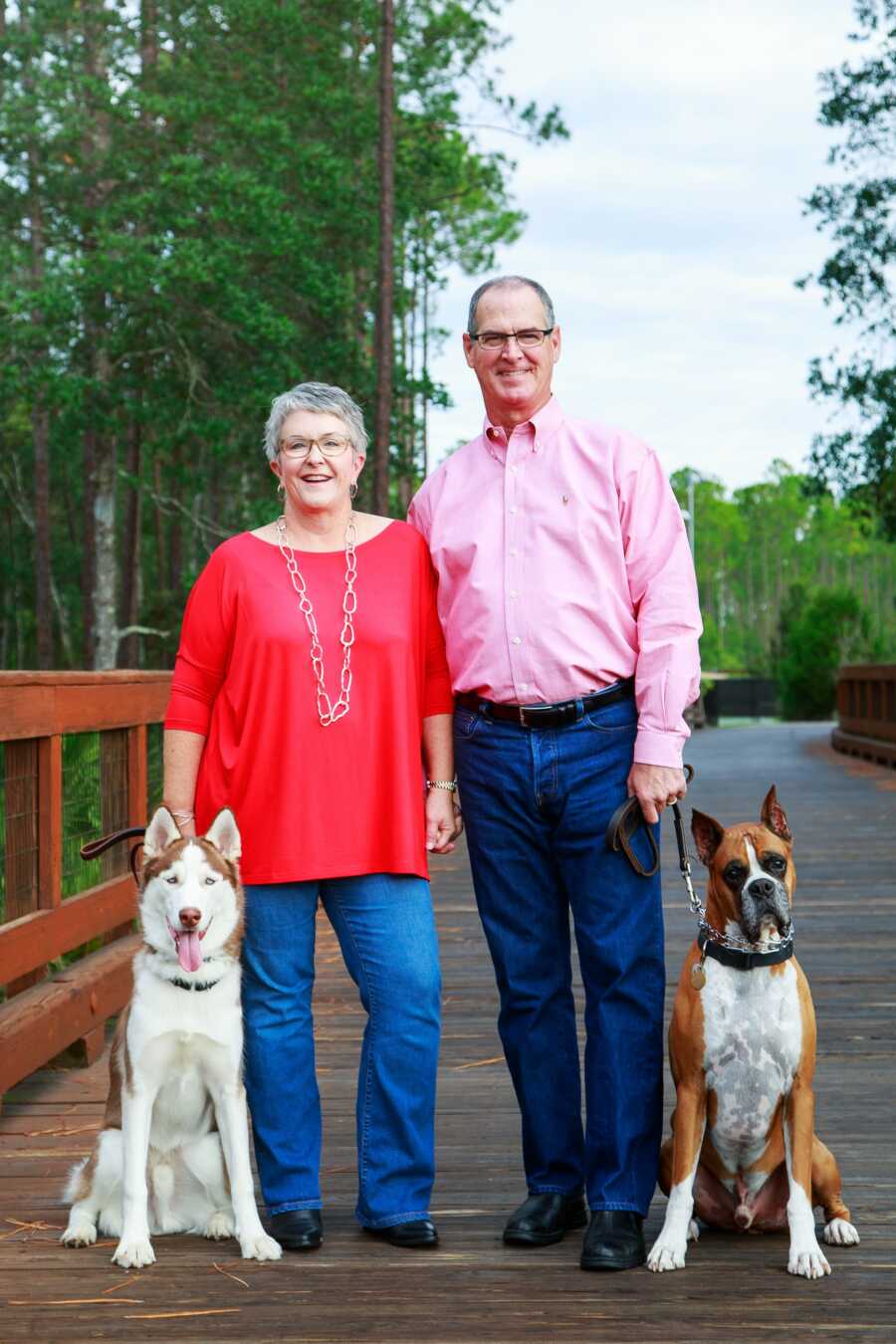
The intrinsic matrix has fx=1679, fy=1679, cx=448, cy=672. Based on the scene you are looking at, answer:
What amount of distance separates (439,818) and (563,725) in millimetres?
412

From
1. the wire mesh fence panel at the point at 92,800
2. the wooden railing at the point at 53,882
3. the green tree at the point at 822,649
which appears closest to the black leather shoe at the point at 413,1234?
the wooden railing at the point at 53,882

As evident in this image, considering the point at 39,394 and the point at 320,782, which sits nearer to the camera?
the point at 320,782

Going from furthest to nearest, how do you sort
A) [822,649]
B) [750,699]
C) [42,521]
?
[750,699], [822,649], [42,521]

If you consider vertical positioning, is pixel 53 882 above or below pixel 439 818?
below

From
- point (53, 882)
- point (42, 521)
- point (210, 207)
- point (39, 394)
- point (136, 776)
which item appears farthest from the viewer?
point (42, 521)

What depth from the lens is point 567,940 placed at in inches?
159

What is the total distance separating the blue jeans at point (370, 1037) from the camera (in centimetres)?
391

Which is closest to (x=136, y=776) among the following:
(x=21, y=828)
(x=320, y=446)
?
(x=21, y=828)

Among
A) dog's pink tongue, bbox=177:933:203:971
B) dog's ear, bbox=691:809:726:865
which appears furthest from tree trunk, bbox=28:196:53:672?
dog's ear, bbox=691:809:726:865

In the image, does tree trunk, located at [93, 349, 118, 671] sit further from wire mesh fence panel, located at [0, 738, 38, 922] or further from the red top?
the red top

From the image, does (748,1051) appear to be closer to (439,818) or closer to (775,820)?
(775,820)

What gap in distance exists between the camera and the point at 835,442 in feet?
87.8

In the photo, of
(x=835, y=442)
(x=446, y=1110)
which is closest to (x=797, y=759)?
(x=835, y=442)

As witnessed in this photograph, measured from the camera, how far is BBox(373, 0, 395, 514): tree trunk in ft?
75.1
